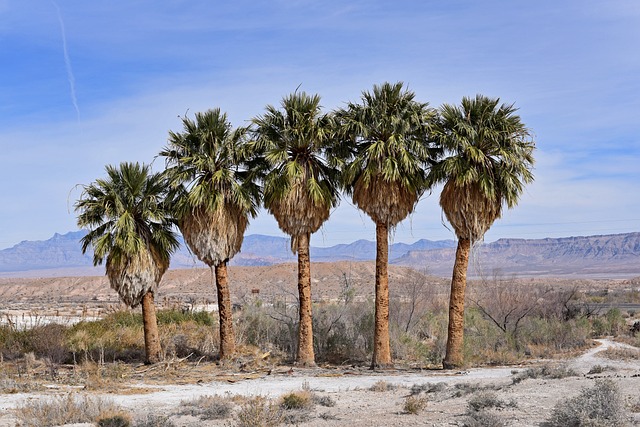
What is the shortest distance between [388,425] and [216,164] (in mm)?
13370

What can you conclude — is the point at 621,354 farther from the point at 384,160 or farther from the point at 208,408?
the point at 208,408

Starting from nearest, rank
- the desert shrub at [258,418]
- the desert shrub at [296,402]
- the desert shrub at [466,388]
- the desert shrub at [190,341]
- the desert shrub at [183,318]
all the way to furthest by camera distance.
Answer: the desert shrub at [258,418] < the desert shrub at [296,402] < the desert shrub at [466,388] < the desert shrub at [190,341] < the desert shrub at [183,318]

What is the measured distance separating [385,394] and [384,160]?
8.12 m

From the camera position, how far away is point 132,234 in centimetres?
2309

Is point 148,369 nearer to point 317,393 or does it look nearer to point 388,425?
point 317,393

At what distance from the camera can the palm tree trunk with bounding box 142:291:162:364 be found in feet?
79.8

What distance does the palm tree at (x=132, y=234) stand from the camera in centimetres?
2327

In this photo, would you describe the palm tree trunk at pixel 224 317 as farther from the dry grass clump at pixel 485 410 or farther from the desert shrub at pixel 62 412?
the dry grass clump at pixel 485 410

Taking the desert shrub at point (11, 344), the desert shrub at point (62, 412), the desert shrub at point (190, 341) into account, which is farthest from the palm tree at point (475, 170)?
the desert shrub at point (11, 344)

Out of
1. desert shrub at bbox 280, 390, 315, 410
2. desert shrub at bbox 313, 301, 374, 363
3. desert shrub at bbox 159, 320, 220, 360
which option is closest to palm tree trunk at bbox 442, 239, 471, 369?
desert shrub at bbox 313, 301, 374, 363

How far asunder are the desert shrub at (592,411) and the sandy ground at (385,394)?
1.27ft

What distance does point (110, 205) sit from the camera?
77.3 ft

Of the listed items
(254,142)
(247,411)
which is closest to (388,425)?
(247,411)

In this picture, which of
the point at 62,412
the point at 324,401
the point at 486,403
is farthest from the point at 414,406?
the point at 62,412
